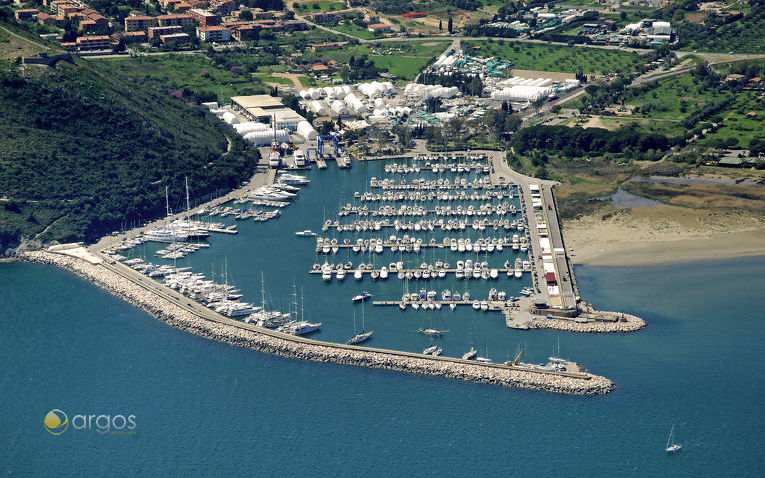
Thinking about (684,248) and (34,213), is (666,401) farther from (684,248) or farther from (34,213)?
(34,213)

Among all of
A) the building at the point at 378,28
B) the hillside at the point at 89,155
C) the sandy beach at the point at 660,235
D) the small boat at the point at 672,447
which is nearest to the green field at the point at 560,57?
the building at the point at 378,28

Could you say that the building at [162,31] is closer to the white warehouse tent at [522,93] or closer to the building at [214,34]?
the building at [214,34]

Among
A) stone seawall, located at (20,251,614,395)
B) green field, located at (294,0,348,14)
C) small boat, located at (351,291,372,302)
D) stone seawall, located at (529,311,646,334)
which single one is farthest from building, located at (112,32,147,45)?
stone seawall, located at (529,311,646,334)

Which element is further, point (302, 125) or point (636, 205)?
point (302, 125)

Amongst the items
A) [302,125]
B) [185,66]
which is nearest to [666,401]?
[302,125]

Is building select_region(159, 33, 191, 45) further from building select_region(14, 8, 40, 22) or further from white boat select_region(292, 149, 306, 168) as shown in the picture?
white boat select_region(292, 149, 306, 168)

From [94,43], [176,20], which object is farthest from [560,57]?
[94,43]
